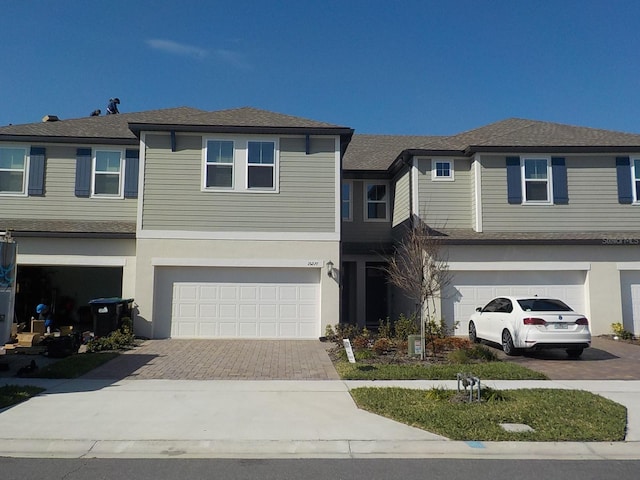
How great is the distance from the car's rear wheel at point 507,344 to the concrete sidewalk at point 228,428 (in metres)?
3.35

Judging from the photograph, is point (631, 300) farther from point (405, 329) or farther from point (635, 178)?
point (405, 329)

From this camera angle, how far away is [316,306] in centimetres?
1573

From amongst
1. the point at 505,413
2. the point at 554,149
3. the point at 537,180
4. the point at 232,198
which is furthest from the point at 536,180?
the point at 505,413

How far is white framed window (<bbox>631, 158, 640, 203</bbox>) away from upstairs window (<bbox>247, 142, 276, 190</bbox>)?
11.6 meters

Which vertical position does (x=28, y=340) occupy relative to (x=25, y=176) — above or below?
below

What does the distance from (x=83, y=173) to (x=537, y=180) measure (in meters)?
14.5

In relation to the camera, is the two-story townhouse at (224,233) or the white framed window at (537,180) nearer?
the two-story townhouse at (224,233)


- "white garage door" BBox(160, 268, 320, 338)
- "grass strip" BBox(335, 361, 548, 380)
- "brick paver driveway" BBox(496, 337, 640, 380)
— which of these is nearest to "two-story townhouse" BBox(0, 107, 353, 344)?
"white garage door" BBox(160, 268, 320, 338)

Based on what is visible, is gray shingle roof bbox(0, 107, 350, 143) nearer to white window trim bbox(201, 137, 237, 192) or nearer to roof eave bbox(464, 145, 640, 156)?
white window trim bbox(201, 137, 237, 192)

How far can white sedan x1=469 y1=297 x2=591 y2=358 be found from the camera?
39.7 feet

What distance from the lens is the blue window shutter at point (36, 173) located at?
54.9 feet

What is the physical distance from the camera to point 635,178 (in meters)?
17.3

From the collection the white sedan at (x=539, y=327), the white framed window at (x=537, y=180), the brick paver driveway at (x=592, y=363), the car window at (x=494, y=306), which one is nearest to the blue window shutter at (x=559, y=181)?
the white framed window at (x=537, y=180)

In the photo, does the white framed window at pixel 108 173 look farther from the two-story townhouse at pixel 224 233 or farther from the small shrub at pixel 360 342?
the small shrub at pixel 360 342
